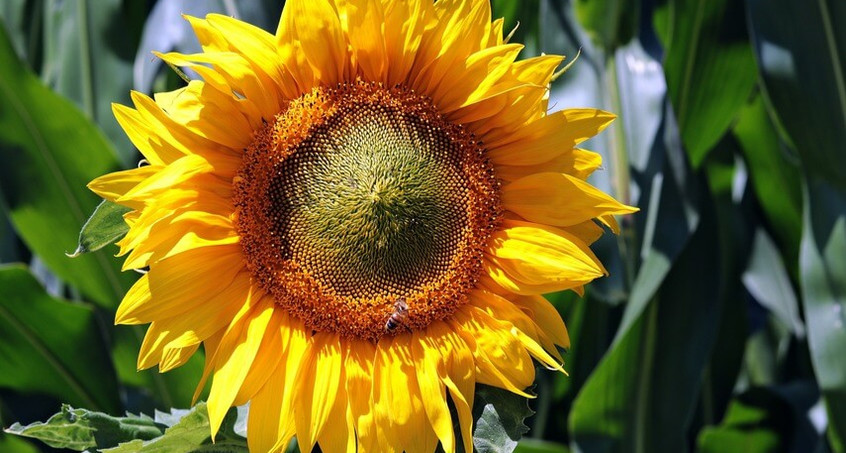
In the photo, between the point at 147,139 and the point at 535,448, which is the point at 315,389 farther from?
the point at 535,448

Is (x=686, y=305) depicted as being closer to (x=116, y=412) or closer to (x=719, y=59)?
(x=719, y=59)

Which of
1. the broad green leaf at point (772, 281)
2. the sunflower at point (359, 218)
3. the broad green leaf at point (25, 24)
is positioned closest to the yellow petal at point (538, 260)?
the sunflower at point (359, 218)

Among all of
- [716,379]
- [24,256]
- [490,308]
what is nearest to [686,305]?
[716,379]

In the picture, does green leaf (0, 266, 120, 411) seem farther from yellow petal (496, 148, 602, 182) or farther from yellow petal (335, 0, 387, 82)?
yellow petal (496, 148, 602, 182)

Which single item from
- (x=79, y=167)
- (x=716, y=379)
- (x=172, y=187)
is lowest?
(x=716, y=379)

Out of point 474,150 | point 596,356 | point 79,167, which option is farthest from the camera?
point 596,356

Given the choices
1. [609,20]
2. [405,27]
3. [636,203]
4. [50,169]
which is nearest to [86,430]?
[405,27]

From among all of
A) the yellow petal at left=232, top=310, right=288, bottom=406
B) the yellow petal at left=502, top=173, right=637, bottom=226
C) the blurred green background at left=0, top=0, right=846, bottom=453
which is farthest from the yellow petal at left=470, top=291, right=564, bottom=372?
the blurred green background at left=0, top=0, right=846, bottom=453

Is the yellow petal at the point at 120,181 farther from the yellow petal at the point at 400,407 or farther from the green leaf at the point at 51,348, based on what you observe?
the green leaf at the point at 51,348
